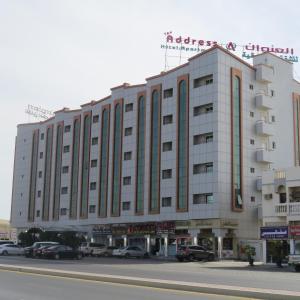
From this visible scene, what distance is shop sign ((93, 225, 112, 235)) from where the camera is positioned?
7700cm

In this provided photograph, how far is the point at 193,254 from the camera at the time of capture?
5284 centimetres

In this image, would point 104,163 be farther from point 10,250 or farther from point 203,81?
point 10,250

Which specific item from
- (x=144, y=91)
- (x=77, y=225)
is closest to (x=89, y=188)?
(x=77, y=225)

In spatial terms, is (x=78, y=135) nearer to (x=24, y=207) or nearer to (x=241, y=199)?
(x=24, y=207)

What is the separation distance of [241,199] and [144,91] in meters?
21.3

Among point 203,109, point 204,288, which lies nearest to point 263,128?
point 203,109

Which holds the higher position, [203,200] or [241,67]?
[241,67]

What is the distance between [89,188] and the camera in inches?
3209

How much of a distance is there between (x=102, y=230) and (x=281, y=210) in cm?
3462

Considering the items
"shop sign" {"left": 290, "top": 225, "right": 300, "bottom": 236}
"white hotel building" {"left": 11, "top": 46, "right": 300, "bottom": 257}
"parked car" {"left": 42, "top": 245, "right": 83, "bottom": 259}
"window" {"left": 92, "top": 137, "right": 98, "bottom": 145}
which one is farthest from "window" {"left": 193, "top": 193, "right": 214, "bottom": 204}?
"window" {"left": 92, "top": 137, "right": 98, "bottom": 145}

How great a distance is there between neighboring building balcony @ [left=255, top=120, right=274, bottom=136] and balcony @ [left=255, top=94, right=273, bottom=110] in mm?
1943

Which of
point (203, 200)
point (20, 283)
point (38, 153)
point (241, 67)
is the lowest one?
point (20, 283)

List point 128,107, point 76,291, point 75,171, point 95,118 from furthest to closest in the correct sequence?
point 75,171
point 95,118
point 128,107
point 76,291

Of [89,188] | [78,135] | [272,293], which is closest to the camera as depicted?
[272,293]
